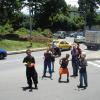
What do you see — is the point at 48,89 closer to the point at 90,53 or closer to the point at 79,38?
the point at 90,53

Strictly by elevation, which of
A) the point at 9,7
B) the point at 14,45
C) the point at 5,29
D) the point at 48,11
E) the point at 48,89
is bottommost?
the point at 14,45

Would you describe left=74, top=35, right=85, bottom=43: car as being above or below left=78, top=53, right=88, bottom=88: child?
below

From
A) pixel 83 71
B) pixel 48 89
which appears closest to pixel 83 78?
pixel 83 71

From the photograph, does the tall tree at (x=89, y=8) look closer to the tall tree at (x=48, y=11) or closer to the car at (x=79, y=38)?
the tall tree at (x=48, y=11)

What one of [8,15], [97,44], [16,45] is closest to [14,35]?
[8,15]

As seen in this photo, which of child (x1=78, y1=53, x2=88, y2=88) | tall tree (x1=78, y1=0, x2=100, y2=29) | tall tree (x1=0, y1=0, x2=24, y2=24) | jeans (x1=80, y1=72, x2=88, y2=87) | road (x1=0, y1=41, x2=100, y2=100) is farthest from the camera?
tall tree (x1=78, y1=0, x2=100, y2=29)

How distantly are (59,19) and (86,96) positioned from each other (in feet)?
258

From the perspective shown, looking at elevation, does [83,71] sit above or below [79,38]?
above

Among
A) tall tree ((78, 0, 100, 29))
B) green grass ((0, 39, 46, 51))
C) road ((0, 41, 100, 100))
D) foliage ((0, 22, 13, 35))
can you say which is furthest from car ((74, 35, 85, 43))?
tall tree ((78, 0, 100, 29))

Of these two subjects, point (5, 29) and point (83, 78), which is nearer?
point (83, 78)

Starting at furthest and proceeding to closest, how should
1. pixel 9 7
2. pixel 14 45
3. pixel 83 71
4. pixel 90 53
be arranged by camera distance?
pixel 9 7
pixel 14 45
pixel 90 53
pixel 83 71

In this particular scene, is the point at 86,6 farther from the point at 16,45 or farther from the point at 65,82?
the point at 65,82

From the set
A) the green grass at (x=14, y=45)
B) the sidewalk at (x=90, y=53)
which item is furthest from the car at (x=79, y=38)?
the sidewalk at (x=90, y=53)

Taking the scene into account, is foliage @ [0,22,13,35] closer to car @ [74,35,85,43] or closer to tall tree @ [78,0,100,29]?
car @ [74,35,85,43]
